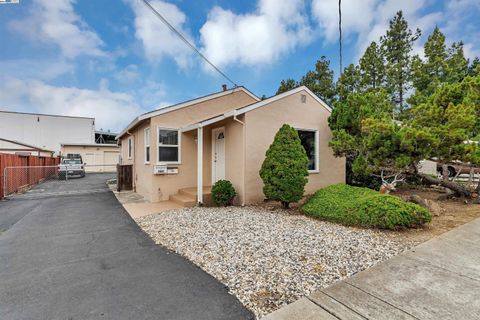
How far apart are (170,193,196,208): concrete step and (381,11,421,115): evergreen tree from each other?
677 inches

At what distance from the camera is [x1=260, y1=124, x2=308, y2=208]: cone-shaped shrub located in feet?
22.5

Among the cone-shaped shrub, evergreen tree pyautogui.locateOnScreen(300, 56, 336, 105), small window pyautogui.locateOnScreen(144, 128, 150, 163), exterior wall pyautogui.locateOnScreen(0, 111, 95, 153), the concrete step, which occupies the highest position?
evergreen tree pyautogui.locateOnScreen(300, 56, 336, 105)

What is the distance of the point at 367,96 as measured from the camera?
26.7 feet

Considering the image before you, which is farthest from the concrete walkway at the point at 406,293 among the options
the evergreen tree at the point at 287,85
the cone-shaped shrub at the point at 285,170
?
the evergreen tree at the point at 287,85

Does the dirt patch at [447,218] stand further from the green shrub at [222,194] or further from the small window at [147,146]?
the small window at [147,146]

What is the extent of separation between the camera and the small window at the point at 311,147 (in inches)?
379

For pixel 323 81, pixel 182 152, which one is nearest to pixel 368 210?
pixel 182 152

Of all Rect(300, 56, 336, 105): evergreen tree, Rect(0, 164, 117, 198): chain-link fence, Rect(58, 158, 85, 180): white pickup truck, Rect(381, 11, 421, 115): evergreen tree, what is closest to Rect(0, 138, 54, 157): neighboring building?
Rect(0, 164, 117, 198): chain-link fence

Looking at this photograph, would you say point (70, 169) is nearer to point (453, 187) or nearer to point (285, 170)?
point (285, 170)

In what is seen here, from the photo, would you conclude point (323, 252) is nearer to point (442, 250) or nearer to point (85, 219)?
point (442, 250)

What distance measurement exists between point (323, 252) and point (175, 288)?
2.41 meters

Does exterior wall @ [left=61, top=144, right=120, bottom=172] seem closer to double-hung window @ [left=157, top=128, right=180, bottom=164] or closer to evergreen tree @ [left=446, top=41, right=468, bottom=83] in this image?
double-hung window @ [left=157, top=128, right=180, bottom=164]

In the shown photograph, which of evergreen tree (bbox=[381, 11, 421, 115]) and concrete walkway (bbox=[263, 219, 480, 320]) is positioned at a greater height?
evergreen tree (bbox=[381, 11, 421, 115])

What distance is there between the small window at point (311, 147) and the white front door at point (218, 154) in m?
3.25
